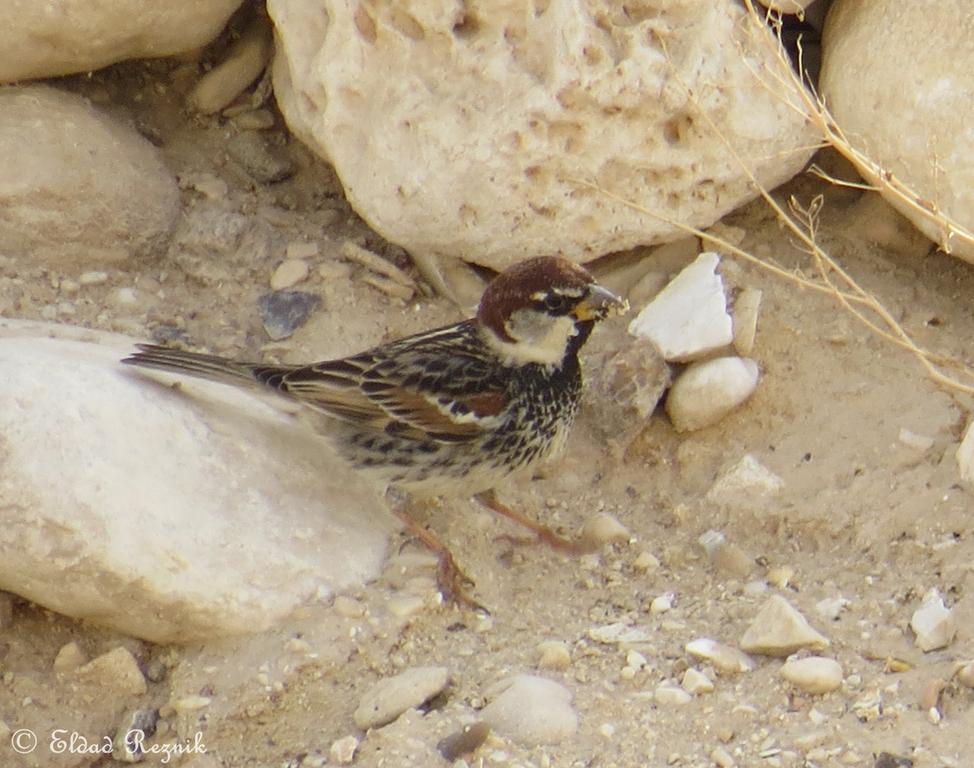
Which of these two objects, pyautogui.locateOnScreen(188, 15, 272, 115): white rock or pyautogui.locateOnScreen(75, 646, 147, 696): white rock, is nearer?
pyautogui.locateOnScreen(75, 646, 147, 696): white rock

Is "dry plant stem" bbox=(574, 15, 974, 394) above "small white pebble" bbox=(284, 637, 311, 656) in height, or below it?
above

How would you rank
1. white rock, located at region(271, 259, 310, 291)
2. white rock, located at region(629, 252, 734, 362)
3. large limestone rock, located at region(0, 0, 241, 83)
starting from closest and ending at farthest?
white rock, located at region(629, 252, 734, 362), large limestone rock, located at region(0, 0, 241, 83), white rock, located at region(271, 259, 310, 291)

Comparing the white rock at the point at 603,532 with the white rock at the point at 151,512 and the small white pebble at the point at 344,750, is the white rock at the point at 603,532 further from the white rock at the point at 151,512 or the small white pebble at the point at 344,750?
the small white pebble at the point at 344,750

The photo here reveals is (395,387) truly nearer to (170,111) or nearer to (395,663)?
(395,663)

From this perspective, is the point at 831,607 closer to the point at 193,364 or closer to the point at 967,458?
the point at 967,458

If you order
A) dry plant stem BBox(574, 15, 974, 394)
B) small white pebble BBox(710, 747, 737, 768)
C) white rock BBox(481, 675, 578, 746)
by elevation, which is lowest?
white rock BBox(481, 675, 578, 746)

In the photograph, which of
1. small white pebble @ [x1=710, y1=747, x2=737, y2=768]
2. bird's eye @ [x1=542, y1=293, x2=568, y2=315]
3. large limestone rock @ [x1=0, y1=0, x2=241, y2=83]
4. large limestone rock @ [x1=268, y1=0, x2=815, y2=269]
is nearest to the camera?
small white pebble @ [x1=710, y1=747, x2=737, y2=768]

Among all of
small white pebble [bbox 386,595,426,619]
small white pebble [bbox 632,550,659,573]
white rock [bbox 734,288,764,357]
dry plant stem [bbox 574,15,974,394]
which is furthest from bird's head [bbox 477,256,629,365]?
small white pebble [bbox 386,595,426,619]

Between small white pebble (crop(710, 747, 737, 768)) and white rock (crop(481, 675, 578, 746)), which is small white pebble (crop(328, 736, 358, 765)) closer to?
white rock (crop(481, 675, 578, 746))
